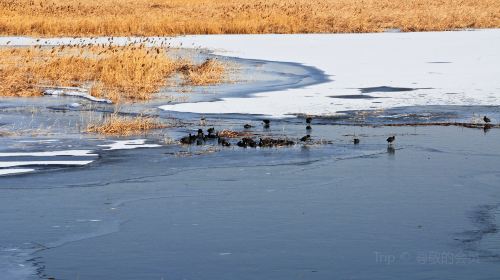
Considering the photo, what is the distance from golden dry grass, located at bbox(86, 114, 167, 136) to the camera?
Answer: 44.8 feet

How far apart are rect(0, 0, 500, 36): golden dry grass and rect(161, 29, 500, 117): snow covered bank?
7.91 feet

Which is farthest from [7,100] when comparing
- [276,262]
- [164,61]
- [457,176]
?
Answer: [276,262]

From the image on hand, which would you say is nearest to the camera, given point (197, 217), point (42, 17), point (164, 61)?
point (197, 217)

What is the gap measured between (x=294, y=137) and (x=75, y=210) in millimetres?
5068

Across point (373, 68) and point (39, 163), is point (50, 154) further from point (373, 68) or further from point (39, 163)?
point (373, 68)

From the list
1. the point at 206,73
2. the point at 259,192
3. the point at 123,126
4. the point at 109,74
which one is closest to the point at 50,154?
the point at 123,126

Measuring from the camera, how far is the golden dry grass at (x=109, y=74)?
1945 centimetres

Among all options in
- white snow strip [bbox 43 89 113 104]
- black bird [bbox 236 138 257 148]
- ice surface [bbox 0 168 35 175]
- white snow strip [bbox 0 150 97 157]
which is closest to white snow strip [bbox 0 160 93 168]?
ice surface [bbox 0 168 35 175]

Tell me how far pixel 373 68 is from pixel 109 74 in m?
7.16

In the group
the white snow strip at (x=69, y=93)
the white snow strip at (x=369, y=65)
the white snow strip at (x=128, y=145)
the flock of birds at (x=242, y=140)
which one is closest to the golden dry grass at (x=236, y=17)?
the white snow strip at (x=369, y=65)

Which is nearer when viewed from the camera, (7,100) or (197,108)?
(197,108)

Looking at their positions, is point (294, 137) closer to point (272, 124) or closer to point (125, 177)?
point (272, 124)

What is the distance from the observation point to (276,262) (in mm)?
6949

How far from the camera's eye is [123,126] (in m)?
13.8
